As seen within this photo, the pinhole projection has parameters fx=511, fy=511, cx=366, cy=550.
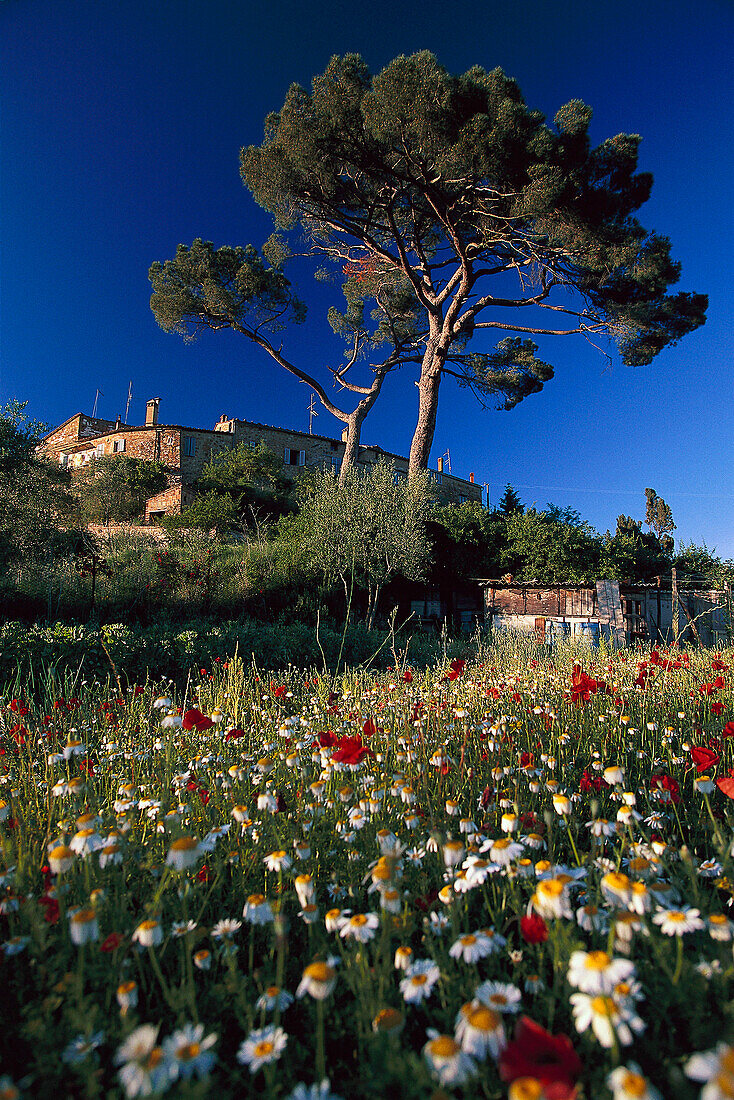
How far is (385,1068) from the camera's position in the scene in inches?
39.3

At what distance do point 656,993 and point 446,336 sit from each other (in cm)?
1875

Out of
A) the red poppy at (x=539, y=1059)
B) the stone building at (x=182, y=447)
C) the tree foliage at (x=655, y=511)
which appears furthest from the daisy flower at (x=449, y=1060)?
the tree foliage at (x=655, y=511)

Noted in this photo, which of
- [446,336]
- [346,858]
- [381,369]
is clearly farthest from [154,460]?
[346,858]

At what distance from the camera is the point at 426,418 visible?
17531 mm

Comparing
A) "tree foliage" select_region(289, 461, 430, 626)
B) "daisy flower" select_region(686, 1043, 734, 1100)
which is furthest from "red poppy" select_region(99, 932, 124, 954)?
"tree foliage" select_region(289, 461, 430, 626)

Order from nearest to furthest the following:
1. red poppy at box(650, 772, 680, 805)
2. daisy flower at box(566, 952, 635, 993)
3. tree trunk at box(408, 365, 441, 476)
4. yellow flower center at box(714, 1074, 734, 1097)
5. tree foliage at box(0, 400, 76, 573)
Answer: yellow flower center at box(714, 1074, 734, 1097) < daisy flower at box(566, 952, 635, 993) < red poppy at box(650, 772, 680, 805) < tree foliage at box(0, 400, 76, 573) < tree trunk at box(408, 365, 441, 476)

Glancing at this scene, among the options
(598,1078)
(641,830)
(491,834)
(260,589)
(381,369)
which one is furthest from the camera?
(381,369)

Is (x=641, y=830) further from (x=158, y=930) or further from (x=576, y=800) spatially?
(x=158, y=930)

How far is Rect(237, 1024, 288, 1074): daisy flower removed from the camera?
0.87 metres

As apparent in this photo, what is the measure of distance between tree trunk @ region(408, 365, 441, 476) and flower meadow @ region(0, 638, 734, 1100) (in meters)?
15.1

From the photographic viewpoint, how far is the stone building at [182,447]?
3199 centimetres

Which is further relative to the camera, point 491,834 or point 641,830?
point 641,830

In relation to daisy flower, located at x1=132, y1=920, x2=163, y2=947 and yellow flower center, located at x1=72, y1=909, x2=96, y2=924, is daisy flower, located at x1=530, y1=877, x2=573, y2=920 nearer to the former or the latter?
daisy flower, located at x1=132, y1=920, x2=163, y2=947

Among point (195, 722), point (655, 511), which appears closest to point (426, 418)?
point (195, 722)
